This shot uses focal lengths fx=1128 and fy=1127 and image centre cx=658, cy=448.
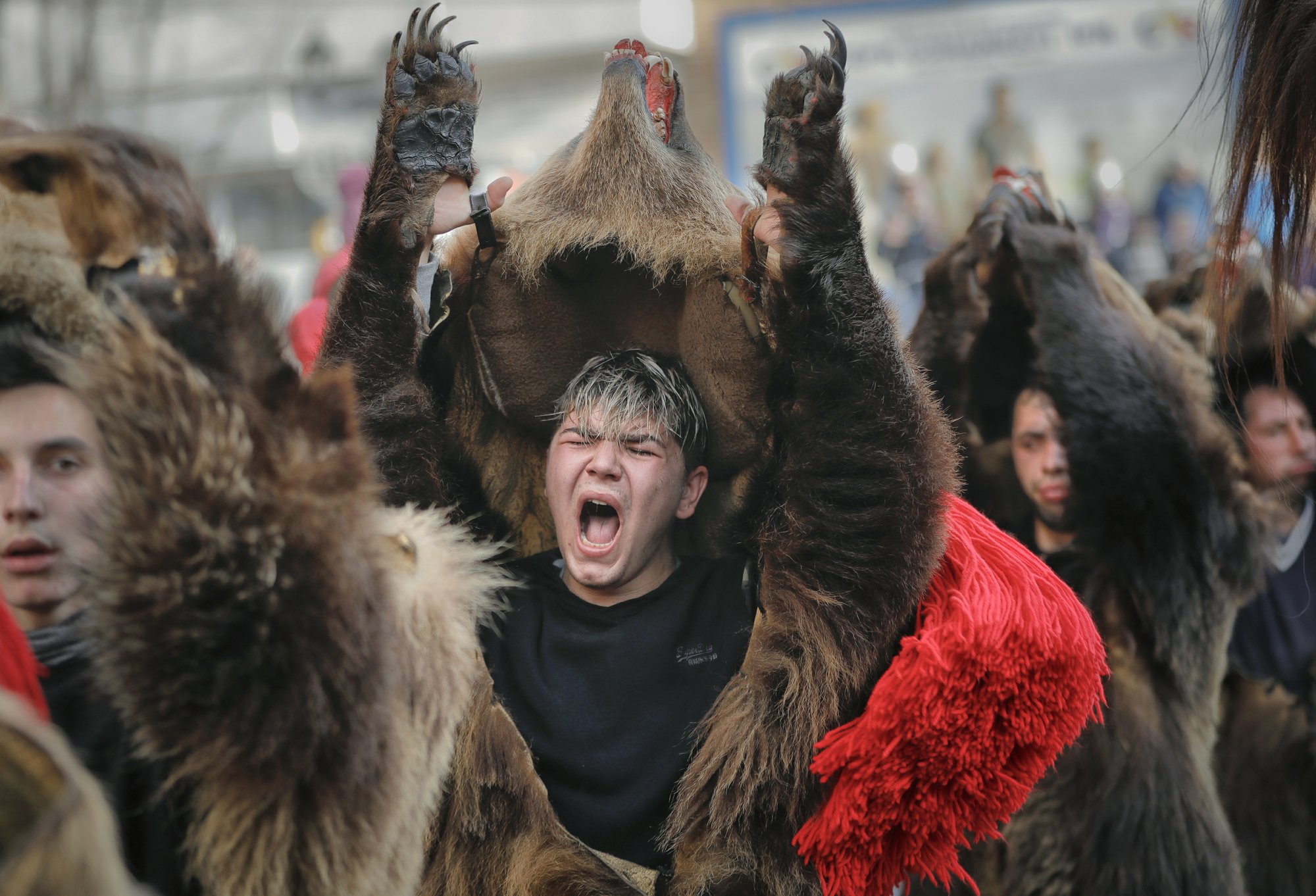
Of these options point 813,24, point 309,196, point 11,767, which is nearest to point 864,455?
point 11,767

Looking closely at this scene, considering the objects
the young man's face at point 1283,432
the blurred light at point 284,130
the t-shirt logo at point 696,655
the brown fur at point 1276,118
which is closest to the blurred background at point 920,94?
the blurred light at point 284,130

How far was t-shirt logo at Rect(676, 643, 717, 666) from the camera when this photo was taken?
1.98m

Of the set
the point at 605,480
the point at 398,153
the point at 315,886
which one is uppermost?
the point at 398,153

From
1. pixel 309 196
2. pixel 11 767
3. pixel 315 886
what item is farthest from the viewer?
pixel 309 196

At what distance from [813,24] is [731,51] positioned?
612 mm

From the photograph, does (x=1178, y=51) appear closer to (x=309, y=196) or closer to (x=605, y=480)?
(x=605, y=480)

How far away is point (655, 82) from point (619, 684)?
3.62 ft

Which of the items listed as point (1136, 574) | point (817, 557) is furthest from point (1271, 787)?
point (817, 557)

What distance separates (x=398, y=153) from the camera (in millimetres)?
1831

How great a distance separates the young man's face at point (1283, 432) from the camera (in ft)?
9.83

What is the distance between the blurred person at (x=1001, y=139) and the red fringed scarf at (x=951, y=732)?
6.67m

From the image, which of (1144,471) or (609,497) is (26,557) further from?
(1144,471)

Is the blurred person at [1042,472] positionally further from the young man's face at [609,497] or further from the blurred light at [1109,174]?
the blurred light at [1109,174]

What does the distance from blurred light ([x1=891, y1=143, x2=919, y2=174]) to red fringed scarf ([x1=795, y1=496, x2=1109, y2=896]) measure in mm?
6500
